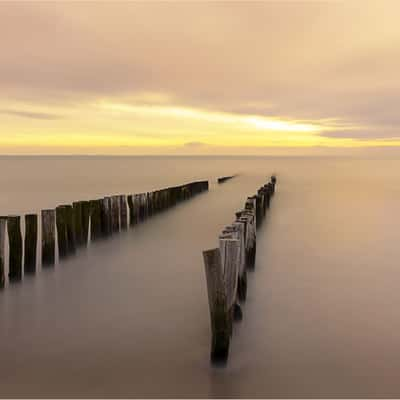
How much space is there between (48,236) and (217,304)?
4.21 meters

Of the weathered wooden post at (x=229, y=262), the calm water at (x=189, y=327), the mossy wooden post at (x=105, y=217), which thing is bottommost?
the calm water at (x=189, y=327)

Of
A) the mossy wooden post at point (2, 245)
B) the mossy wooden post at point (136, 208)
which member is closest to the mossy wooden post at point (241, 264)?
the mossy wooden post at point (2, 245)

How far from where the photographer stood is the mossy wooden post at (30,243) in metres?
6.79

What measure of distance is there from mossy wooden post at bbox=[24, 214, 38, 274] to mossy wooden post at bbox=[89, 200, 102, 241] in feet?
8.87

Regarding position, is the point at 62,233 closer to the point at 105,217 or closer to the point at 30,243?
the point at 30,243

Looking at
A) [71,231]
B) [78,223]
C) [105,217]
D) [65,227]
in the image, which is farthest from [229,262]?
[105,217]

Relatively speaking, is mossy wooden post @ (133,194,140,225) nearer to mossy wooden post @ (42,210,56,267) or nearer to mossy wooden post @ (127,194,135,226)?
mossy wooden post @ (127,194,135,226)

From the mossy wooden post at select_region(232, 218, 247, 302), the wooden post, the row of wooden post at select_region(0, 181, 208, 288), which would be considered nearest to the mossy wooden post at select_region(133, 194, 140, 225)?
the row of wooden post at select_region(0, 181, 208, 288)

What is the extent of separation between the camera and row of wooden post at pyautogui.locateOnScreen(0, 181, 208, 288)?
652 centimetres

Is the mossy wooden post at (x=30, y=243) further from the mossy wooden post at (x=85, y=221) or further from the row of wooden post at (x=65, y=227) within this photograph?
the mossy wooden post at (x=85, y=221)

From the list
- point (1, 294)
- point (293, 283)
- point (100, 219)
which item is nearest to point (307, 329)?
point (293, 283)

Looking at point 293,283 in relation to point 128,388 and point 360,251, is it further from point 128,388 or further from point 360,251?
point 128,388

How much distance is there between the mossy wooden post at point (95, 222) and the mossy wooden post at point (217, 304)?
596cm

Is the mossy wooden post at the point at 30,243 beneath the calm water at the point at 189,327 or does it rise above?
above
